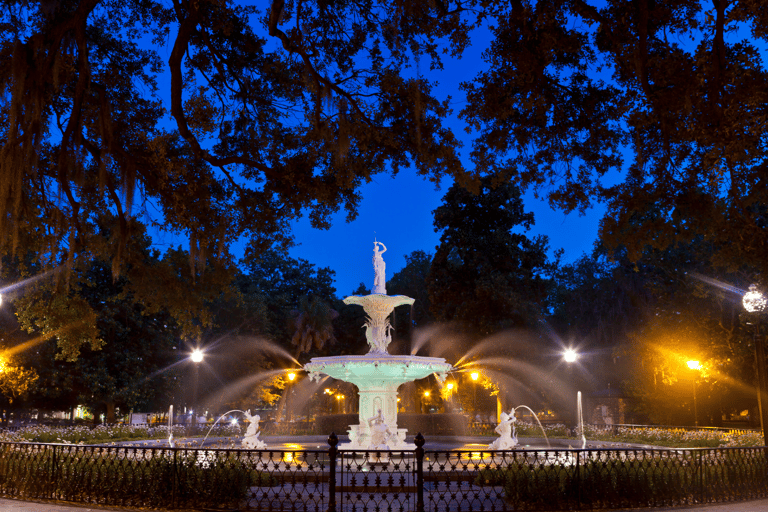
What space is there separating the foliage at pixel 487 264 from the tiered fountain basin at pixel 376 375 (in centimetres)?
1383

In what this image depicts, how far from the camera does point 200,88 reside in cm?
1043

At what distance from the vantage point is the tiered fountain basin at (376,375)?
49.6 feet

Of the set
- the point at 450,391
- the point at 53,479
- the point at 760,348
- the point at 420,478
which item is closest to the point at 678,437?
the point at 760,348

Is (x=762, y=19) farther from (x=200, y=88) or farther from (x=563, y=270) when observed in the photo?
(x=563, y=270)

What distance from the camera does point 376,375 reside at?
1574 centimetres

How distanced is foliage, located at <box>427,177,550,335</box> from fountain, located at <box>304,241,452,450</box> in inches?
530

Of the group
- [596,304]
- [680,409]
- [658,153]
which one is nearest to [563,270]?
[596,304]

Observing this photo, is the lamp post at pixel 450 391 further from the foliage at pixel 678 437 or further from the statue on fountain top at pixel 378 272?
the statue on fountain top at pixel 378 272

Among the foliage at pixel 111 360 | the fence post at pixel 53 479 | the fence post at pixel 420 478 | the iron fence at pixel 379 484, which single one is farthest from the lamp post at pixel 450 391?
the fence post at pixel 420 478

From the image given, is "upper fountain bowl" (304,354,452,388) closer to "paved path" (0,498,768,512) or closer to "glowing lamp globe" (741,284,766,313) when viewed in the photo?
"paved path" (0,498,768,512)

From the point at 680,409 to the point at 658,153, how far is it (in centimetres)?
2611

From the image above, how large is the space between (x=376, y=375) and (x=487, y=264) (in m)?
15.6

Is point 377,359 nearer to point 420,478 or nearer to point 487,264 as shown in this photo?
point 420,478

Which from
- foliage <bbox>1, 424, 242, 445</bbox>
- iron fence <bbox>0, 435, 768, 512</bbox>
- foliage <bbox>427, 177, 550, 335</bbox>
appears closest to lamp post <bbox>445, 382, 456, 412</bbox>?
foliage <bbox>427, 177, 550, 335</bbox>
